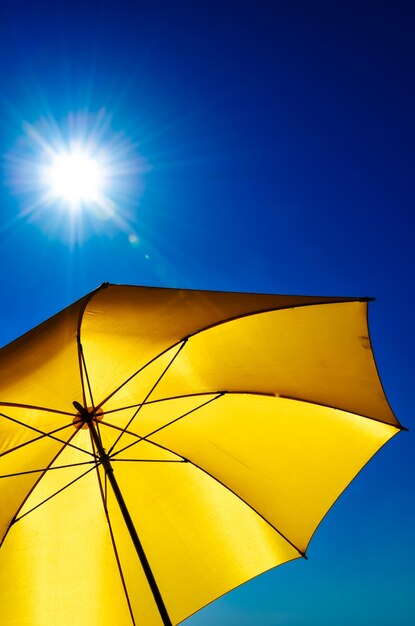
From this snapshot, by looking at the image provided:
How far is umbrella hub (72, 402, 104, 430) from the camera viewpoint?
349cm

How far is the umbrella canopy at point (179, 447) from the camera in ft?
10.7

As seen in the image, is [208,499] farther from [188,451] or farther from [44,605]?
[44,605]

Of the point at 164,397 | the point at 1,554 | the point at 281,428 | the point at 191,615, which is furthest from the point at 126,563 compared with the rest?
the point at 281,428

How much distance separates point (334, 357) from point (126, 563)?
100 inches

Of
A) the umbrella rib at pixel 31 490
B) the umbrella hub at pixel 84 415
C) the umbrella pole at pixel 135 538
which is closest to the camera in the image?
the umbrella pole at pixel 135 538

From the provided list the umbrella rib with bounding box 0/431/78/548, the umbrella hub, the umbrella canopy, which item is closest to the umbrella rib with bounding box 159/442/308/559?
the umbrella canopy

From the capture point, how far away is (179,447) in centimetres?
411

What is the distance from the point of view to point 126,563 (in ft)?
13.0

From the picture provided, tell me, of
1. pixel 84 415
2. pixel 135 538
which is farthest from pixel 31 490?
pixel 135 538

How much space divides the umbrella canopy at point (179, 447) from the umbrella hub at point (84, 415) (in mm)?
27

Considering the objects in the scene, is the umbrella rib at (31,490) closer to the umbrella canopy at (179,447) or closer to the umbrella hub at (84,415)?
the umbrella canopy at (179,447)

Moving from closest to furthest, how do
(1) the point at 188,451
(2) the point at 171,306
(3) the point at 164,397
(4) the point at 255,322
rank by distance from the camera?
A: (2) the point at 171,306 < (4) the point at 255,322 < (3) the point at 164,397 < (1) the point at 188,451

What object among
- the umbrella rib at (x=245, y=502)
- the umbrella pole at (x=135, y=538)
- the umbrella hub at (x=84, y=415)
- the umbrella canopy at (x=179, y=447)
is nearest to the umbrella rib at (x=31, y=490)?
the umbrella canopy at (x=179, y=447)

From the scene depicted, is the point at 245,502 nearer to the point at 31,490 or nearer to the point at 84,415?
the point at 84,415
